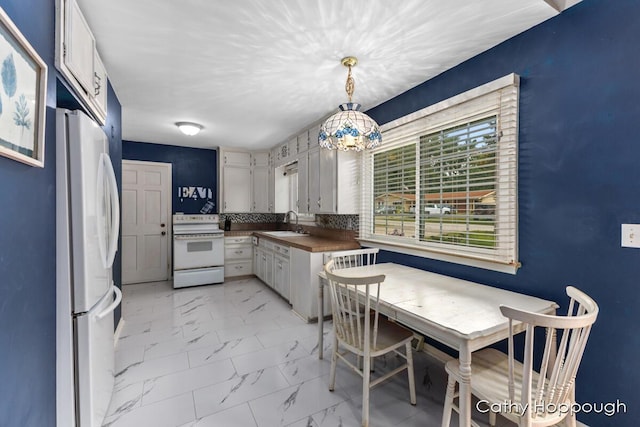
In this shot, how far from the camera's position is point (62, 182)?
130cm

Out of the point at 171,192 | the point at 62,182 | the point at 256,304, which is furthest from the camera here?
the point at 171,192

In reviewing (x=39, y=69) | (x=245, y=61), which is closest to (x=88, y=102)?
(x=39, y=69)

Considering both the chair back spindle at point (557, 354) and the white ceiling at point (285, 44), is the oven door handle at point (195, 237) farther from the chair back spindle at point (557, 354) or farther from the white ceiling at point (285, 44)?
the chair back spindle at point (557, 354)

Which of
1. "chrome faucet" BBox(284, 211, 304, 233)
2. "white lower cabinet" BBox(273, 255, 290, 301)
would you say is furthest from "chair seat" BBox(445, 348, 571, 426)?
"chrome faucet" BBox(284, 211, 304, 233)

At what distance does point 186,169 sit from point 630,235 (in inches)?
220

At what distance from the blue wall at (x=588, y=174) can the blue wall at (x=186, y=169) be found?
4843 millimetres

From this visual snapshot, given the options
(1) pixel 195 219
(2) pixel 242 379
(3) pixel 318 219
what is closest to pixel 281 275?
(3) pixel 318 219

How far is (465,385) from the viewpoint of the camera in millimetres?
1260

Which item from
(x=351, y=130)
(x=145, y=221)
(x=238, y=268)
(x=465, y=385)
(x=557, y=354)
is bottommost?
(x=238, y=268)

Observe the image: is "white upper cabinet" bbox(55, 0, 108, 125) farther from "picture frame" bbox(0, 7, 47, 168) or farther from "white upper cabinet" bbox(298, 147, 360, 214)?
"white upper cabinet" bbox(298, 147, 360, 214)

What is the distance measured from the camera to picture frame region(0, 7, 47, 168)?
0.87m

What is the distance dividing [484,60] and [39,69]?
2571 millimetres

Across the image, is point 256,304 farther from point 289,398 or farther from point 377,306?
point 377,306

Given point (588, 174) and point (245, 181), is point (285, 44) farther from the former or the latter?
point (245, 181)
